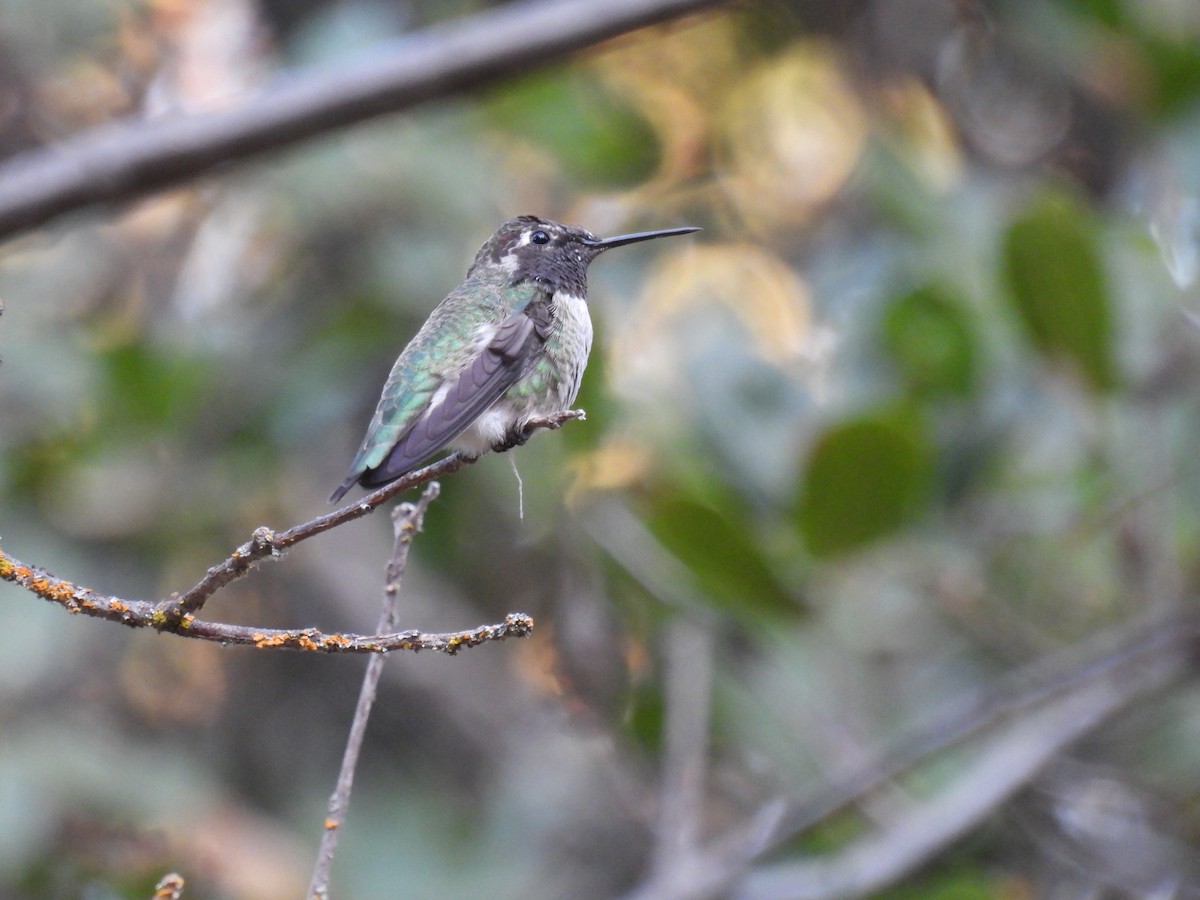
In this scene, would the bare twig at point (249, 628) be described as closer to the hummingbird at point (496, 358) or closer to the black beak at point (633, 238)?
the hummingbird at point (496, 358)

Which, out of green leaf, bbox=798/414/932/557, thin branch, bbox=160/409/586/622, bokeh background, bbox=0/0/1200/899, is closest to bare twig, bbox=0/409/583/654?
thin branch, bbox=160/409/586/622

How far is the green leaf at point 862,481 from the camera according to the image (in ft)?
9.34

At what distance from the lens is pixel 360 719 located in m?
1.26

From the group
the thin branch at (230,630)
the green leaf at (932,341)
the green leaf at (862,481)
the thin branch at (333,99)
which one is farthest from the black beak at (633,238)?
the green leaf at (932,341)

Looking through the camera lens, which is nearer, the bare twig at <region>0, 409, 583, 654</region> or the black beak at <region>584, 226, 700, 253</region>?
the bare twig at <region>0, 409, 583, 654</region>

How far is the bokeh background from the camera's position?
128 inches

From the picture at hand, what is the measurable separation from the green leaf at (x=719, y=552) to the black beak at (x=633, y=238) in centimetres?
122

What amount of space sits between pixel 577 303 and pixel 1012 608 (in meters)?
2.63

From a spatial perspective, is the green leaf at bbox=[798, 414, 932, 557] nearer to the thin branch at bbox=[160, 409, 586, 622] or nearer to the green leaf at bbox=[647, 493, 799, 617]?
the green leaf at bbox=[647, 493, 799, 617]

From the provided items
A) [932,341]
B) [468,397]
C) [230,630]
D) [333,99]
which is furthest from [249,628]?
[932,341]

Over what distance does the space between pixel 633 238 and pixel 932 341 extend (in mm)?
1929

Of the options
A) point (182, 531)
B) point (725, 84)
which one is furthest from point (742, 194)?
point (182, 531)

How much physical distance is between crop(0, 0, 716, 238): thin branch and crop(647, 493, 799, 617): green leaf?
1056 mm

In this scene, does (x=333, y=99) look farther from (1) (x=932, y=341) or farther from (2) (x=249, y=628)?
(1) (x=932, y=341)
